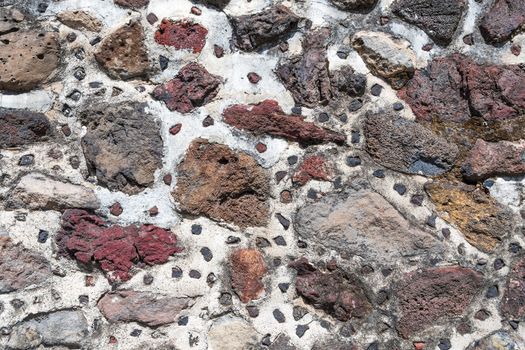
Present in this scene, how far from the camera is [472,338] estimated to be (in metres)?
2.22

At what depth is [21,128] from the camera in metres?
2.11

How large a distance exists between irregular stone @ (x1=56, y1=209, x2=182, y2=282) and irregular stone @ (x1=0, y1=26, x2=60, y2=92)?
1.20 feet

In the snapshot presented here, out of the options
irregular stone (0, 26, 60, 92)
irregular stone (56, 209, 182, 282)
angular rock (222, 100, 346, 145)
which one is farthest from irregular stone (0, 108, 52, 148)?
angular rock (222, 100, 346, 145)

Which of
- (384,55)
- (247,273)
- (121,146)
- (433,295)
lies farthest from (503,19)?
(121,146)

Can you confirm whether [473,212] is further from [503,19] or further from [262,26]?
[262,26]

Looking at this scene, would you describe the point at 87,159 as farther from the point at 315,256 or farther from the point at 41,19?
the point at 315,256

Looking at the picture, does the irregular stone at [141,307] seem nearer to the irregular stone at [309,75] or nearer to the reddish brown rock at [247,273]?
the reddish brown rock at [247,273]

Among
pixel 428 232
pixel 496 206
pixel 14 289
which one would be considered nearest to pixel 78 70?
→ pixel 14 289

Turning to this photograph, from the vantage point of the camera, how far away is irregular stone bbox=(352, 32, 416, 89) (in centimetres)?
219

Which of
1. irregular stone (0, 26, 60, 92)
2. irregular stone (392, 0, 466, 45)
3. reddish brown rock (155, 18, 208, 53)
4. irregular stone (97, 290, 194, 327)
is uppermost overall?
irregular stone (392, 0, 466, 45)

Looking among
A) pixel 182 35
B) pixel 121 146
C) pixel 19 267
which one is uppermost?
pixel 182 35

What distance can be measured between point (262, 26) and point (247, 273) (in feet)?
2.20

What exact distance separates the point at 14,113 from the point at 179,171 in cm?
46

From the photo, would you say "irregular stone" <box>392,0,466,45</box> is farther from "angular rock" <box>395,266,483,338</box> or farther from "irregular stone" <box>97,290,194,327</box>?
"irregular stone" <box>97,290,194,327</box>
